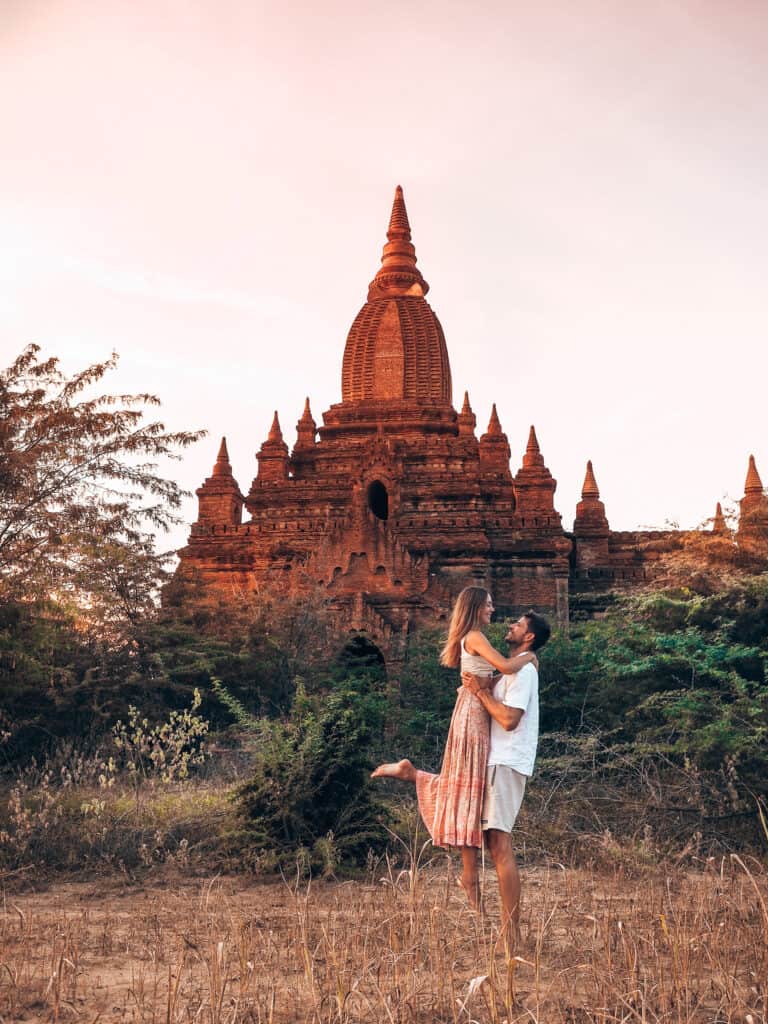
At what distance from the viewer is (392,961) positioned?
5.08m

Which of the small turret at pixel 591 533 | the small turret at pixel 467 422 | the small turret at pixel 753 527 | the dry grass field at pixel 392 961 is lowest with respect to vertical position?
the dry grass field at pixel 392 961

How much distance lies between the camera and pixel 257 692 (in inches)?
660

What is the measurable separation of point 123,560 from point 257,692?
116 inches

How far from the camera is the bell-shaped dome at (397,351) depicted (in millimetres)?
29750

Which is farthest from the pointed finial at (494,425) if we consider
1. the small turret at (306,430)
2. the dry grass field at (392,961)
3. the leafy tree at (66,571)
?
the dry grass field at (392,961)

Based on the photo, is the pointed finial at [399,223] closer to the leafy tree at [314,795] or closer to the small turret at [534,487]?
the small turret at [534,487]

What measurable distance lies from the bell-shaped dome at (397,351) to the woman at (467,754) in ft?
78.0

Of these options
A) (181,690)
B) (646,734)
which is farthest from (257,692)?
(646,734)

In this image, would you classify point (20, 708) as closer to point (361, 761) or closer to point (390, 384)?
point (361, 761)

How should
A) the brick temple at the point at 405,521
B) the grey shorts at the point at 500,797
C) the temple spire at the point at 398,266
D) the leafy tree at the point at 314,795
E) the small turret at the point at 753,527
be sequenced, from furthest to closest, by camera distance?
the temple spire at the point at 398,266 < the brick temple at the point at 405,521 < the small turret at the point at 753,527 < the leafy tree at the point at 314,795 < the grey shorts at the point at 500,797

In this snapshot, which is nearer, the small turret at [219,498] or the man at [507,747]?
the man at [507,747]

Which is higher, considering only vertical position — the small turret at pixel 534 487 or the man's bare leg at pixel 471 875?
the small turret at pixel 534 487

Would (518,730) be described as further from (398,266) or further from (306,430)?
(398,266)

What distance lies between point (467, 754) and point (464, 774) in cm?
11
